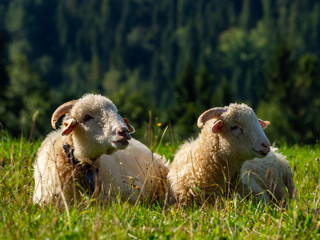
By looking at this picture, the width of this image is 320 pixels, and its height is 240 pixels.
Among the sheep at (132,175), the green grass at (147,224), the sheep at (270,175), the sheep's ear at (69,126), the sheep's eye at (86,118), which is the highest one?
the sheep's eye at (86,118)

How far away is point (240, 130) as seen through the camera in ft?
17.9

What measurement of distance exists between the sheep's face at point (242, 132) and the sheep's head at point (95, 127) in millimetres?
1226

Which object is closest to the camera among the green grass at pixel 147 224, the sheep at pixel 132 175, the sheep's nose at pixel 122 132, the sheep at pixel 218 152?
the green grass at pixel 147 224

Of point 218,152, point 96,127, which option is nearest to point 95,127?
point 96,127

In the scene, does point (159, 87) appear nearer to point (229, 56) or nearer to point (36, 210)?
point (229, 56)

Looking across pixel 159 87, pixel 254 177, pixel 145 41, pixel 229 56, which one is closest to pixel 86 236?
pixel 254 177

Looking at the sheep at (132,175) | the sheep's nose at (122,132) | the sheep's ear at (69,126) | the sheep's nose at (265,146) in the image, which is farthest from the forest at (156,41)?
the sheep's nose at (122,132)

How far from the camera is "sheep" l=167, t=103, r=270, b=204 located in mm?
5398

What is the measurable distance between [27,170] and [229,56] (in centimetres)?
16514

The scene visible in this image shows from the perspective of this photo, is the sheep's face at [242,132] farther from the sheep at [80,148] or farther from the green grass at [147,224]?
the sheep at [80,148]

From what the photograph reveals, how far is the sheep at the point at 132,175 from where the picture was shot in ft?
17.2

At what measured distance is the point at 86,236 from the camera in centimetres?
338

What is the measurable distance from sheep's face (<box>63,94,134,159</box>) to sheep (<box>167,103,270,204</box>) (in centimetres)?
104

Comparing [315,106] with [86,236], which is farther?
[315,106]
